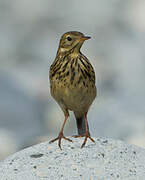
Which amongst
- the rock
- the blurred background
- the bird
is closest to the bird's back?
the bird

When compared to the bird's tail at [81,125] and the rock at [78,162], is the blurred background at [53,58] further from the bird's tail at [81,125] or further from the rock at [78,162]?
the rock at [78,162]

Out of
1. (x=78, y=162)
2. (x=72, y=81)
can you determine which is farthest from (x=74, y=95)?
(x=78, y=162)

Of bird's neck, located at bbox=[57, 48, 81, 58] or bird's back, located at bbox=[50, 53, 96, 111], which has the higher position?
bird's neck, located at bbox=[57, 48, 81, 58]

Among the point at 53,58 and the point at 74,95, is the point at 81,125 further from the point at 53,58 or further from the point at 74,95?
the point at 53,58

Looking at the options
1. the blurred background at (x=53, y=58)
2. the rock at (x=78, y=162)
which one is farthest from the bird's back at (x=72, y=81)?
the blurred background at (x=53, y=58)

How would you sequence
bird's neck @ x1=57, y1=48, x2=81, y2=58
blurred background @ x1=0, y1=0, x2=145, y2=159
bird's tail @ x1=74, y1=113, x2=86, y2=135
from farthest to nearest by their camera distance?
blurred background @ x1=0, y1=0, x2=145, y2=159
bird's tail @ x1=74, y1=113, x2=86, y2=135
bird's neck @ x1=57, y1=48, x2=81, y2=58

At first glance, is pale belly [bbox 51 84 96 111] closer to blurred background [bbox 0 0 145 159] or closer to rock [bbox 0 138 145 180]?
rock [bbox 0 138 145 180]
